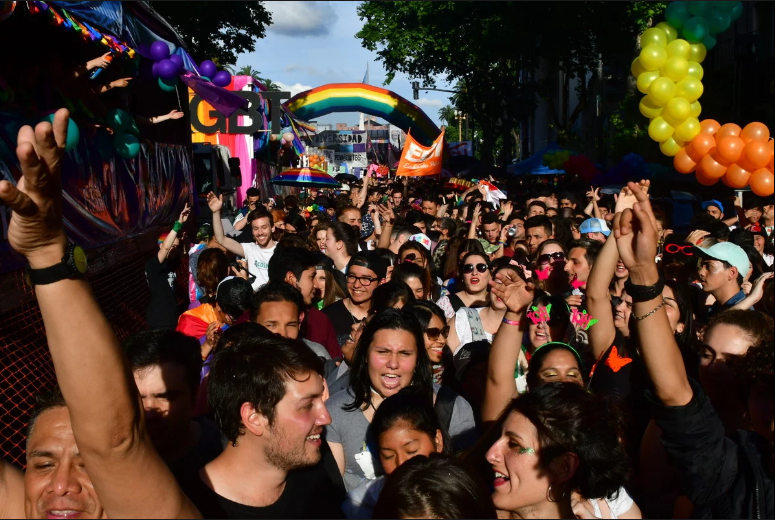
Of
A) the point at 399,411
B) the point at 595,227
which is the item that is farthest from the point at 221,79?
the point at 399,411

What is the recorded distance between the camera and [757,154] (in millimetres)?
5082

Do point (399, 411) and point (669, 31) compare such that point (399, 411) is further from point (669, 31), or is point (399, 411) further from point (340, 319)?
point (669, 31)

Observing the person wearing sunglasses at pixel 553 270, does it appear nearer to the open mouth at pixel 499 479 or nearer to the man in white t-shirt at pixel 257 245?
the man in white t-shirt at pixel 257 245

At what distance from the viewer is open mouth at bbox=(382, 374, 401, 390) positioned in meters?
3.60

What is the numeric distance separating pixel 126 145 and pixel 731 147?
19.1 ft

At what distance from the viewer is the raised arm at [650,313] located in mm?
2369

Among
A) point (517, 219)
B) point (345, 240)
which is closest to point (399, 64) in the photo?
point (517, 219)

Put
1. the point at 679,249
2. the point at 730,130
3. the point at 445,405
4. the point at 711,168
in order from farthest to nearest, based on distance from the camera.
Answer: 1. the point at 679,249
2. the point at 711,168
3. the point at 730,130
4. the point at 445,405

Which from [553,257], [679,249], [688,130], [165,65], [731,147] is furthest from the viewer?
[165,65]

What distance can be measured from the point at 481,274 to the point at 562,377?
2561 mm

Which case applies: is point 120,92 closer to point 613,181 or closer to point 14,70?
point 14,70

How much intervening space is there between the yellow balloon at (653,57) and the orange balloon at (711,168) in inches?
33.0

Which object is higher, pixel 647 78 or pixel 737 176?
pixel 647 78

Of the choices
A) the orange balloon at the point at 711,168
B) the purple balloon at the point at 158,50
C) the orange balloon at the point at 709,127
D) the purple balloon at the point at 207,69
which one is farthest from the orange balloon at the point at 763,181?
the purple balloon at the point at 207,69
